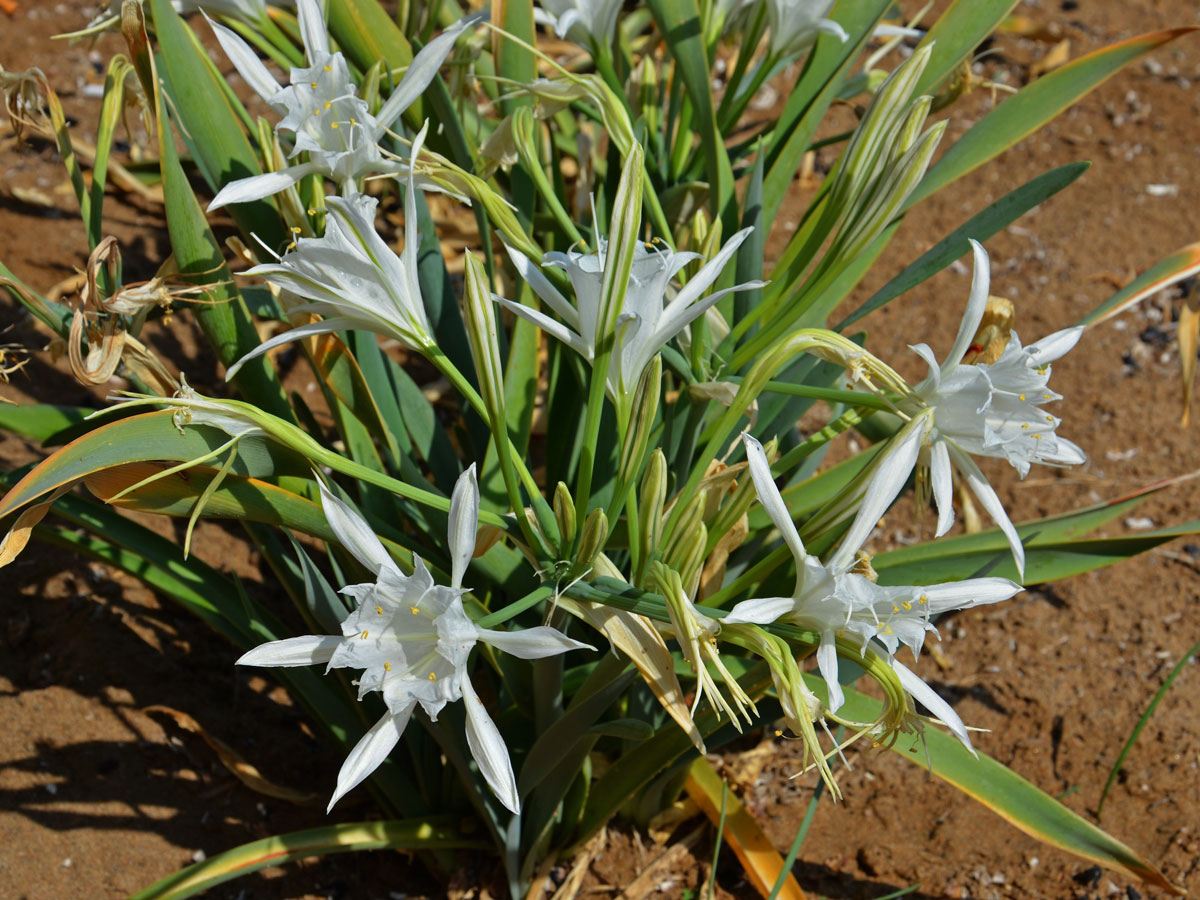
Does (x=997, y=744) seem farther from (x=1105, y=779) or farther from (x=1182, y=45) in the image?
(x=1182, y=45)

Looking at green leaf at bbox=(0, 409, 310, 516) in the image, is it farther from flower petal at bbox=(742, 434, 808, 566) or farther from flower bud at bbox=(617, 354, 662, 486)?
flower petal at bbox=(742, 434, 808, 566)

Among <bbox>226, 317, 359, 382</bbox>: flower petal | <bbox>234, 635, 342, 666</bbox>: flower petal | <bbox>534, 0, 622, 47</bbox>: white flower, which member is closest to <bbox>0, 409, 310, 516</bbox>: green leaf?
<bbox>226, 317, 359, 382</bbox>: flower petal

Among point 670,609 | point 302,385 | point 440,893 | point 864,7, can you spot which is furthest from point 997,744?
point 302,385

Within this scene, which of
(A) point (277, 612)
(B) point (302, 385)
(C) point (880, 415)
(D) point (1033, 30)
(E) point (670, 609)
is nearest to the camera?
(E) point (670, 609)

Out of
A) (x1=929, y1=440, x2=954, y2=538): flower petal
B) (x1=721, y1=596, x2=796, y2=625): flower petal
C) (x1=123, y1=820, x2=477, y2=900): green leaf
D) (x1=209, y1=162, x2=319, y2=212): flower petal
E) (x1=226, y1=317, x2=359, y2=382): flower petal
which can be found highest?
(x1=209, y1=162, x2=319, y2=212): flower petal

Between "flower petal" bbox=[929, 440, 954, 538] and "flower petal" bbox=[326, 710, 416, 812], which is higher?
"flower petal" bbox=[929, 440, 954, 538]

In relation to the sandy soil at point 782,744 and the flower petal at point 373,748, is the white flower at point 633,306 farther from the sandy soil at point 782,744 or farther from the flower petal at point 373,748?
the sandy soil at point 782,744
